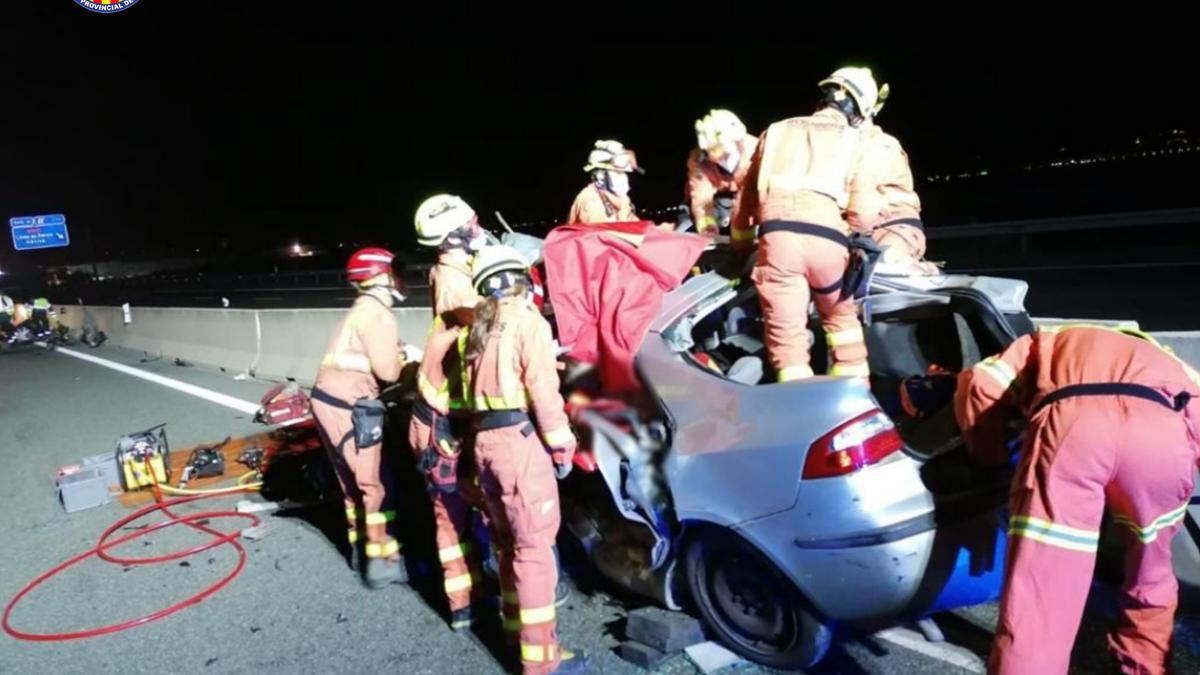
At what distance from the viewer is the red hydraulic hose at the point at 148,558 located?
4.35 metres

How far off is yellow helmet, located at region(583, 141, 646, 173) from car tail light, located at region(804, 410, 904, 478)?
3.97m

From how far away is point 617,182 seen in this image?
21.5ft

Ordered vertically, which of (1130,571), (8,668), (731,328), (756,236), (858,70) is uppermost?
(858,70)

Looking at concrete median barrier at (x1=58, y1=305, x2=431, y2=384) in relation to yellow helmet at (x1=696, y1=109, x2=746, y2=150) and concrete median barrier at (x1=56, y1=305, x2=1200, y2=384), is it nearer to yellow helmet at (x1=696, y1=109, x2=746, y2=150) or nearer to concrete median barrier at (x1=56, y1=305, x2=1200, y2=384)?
concrete median barrier at (x1=56, y1=305, x2=1200, y2=384)

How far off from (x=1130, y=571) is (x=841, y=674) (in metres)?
1.09

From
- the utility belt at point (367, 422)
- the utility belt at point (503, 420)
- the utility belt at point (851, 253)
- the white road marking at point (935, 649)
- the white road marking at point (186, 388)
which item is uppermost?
the utility belt at point (851, 253)

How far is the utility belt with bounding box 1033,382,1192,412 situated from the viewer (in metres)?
2.43

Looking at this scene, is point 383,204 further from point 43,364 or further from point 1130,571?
point 1130,571

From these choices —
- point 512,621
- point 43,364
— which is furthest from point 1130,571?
point 43,364

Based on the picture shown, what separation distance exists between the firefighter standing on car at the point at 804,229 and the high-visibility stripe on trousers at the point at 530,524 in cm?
114

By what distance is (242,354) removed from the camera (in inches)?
462

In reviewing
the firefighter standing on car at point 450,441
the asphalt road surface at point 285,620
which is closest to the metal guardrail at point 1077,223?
the asphalt road surface at point 285,620

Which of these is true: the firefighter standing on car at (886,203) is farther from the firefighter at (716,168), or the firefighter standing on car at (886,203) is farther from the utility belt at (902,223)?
the firefighter at (716,168)

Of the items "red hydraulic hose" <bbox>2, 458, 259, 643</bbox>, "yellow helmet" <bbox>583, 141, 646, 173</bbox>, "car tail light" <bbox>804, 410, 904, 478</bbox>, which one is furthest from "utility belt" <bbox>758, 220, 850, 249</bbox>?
"red hydraulic hose" <bbox>2, 458, 259, 643</bbox>
